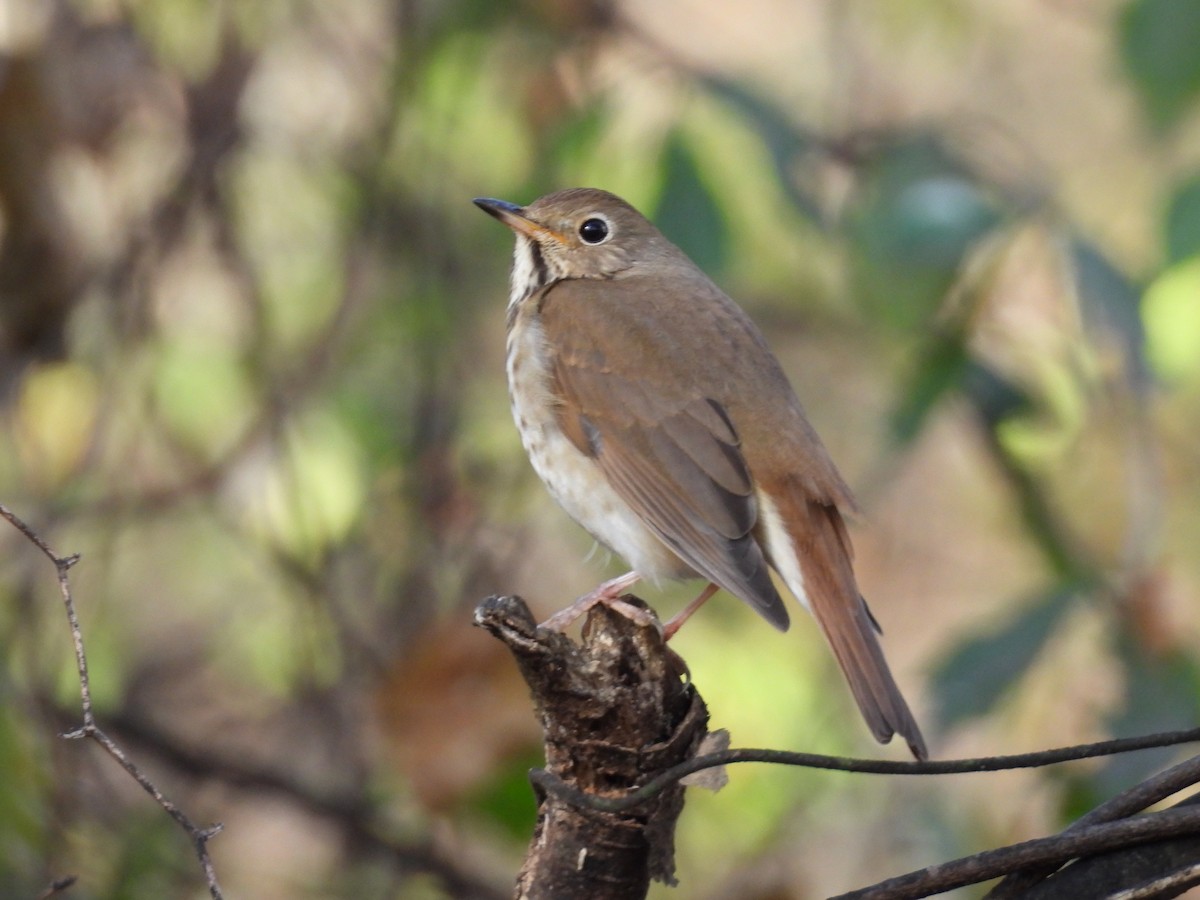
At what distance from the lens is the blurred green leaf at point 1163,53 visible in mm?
3223

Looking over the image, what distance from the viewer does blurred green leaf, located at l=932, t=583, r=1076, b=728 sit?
10.5ft

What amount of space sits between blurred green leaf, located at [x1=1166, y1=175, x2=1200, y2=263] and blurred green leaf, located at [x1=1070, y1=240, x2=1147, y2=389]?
0.16 metres

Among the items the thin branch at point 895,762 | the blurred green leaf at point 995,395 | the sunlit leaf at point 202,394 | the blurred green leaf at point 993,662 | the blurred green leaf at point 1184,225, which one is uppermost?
the sunlit leaf at point 202,394

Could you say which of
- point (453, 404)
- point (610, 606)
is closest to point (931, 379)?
point (610, 606)

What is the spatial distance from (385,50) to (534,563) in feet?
6.36

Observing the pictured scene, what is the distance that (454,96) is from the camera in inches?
191

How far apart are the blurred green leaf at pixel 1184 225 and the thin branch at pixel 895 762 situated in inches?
49.1

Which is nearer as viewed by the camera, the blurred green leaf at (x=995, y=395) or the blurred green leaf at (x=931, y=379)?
the blurred green leaf at (x=931, y=379)

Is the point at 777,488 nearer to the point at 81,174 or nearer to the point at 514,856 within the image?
the point at 514,856

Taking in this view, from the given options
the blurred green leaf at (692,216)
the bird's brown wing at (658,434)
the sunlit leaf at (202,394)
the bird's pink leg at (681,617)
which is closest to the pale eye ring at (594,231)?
the blurred green leaf at (692,216)

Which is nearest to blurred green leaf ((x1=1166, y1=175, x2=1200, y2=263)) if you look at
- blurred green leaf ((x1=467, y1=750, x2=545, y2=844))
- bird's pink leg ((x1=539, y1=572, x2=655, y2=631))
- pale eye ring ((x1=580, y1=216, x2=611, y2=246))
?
bird's pink leg ((x1=539, y1=572, x2=655, y2=631))

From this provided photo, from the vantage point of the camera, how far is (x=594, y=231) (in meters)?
3.65

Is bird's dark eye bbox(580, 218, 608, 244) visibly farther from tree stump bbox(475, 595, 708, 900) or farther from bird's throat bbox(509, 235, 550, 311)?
tree stump bbox(475, 595, 708, 900)

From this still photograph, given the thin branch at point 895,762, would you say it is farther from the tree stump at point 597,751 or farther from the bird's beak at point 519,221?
the bird's beak at point 519,221
